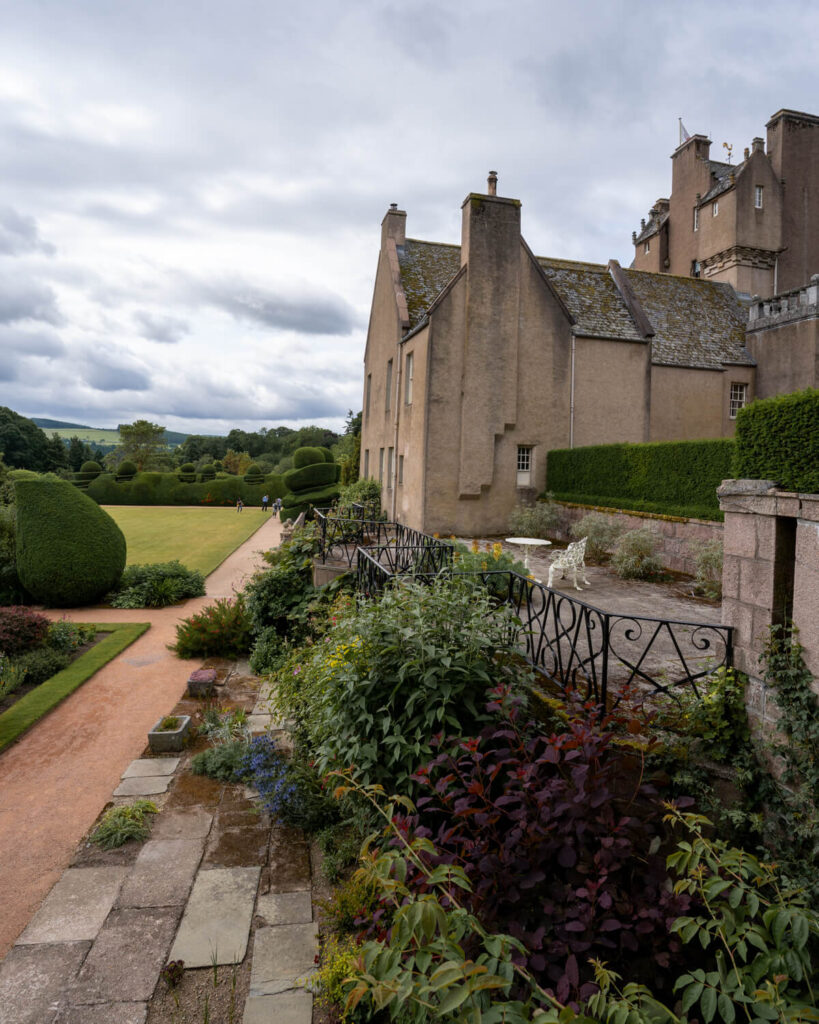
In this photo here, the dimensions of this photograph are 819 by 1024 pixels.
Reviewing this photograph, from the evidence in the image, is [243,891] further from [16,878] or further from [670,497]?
[670,497]

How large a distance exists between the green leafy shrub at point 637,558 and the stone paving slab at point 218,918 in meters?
Answer: 9.19

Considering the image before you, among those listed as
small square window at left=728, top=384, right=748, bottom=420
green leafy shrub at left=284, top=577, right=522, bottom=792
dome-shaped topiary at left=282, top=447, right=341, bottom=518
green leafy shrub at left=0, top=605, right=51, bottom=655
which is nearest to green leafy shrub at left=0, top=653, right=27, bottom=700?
green leafy shrub at left=0, top=605, right=51, bottom=655

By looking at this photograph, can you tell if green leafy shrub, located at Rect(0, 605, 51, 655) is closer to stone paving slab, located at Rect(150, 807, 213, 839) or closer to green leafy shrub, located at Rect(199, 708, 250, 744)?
green leafy shrub, located at Rect(199, 708, 250, 744)

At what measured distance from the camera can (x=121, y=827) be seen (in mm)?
5617

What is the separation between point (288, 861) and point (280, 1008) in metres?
1.57

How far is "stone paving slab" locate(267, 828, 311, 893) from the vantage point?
4891 millimetres

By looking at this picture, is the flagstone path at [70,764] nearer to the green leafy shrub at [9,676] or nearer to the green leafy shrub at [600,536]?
the green leafy shrub at [9,676]

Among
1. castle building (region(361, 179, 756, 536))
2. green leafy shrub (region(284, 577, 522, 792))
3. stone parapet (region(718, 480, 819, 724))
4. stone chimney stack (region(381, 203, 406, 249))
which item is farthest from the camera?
stone chimney stack (region(381, 203, 406, 249))

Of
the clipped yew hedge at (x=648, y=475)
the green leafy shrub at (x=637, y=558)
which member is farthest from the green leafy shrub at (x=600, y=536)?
the green leafy shrub at (x=637, y=558)

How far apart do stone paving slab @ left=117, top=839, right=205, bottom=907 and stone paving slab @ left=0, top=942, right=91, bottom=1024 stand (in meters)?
0.54

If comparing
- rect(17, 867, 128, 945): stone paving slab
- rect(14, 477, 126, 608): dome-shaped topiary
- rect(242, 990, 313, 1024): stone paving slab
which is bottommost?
rect(17, 867, 128, 945): stone paving slab

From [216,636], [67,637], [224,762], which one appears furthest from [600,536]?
[67,637]

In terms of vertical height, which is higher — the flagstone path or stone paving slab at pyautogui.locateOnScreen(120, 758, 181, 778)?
stone paving slab at pyautogui.locateOnScreen(120, 758, 181, 778)

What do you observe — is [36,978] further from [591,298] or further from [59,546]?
[591,298]
